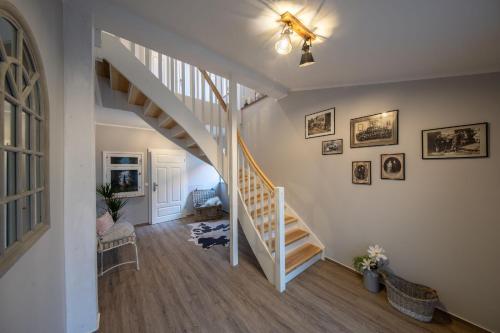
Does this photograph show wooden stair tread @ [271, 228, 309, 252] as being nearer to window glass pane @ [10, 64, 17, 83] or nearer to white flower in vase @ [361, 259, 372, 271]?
white flower in vase @ [361, 259, 372, 271]

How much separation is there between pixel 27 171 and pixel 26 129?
199 mm

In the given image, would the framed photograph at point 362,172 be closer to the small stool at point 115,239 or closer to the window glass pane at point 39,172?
the window glass pane at point 39,172

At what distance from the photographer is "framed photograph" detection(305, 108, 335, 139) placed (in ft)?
8.30

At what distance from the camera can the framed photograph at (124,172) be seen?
3.90 metres

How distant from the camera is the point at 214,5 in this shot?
124 cm

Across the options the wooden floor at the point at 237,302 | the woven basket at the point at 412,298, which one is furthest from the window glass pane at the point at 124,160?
the woven basket at the point at 412,298

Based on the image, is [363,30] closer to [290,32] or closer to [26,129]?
[290,32]

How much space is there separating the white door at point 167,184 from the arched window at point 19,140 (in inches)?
142

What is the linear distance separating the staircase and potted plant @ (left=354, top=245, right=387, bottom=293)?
64 centimetres

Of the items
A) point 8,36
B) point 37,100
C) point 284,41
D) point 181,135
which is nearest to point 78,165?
point 37,100

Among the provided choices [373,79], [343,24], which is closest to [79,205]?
[343,24]

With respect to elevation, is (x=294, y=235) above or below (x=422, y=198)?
below

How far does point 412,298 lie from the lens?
1637 mm

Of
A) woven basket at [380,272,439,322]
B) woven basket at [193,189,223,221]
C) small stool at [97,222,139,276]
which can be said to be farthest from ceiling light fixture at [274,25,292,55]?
woven basket at [193,189,223,221]
